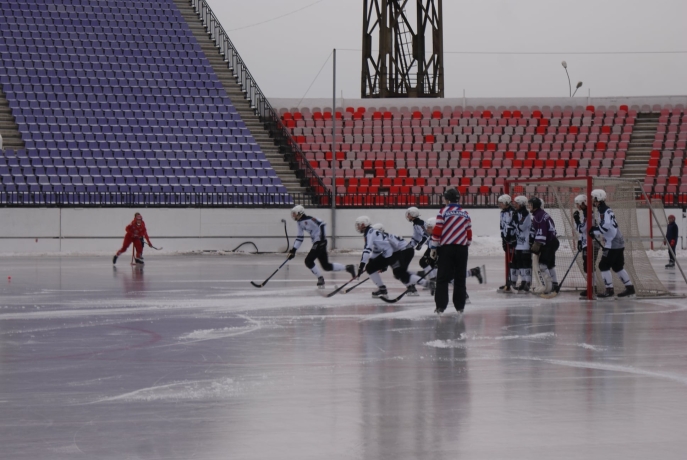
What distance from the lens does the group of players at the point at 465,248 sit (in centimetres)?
1363

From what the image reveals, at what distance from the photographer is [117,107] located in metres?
39.6

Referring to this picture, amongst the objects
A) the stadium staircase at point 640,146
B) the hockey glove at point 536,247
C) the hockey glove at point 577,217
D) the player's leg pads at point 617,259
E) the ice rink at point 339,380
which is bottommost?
the ice rink at point 339,380

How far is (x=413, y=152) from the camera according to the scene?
40.7m

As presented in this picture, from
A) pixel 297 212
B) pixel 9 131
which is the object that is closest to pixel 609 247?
pixel 297 212

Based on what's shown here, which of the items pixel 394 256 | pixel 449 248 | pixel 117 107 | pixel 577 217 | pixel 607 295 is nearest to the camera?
pixel 449 248

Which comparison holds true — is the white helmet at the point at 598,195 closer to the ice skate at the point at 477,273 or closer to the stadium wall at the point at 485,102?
the ice skate at the point at 477,273

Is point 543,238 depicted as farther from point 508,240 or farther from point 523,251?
point 508,240

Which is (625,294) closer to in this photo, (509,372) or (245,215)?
(509,372)

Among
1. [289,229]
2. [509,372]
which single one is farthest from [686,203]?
[509,372]

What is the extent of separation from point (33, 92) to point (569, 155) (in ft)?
72.0

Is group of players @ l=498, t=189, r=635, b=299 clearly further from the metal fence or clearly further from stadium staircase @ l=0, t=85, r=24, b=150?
stadium staircase @ l=0, t=85, r=24, b=150

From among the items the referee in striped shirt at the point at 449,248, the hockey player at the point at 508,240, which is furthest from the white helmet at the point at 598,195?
the referee in striped shirt at the point at 449,248

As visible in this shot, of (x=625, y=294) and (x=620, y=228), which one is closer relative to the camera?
(x=625, y=294)

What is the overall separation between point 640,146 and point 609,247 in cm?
2707
